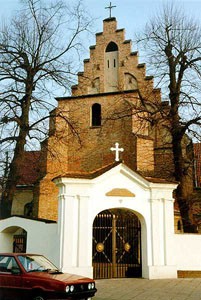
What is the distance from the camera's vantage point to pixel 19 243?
13.8 m

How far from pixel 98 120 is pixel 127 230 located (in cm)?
1176

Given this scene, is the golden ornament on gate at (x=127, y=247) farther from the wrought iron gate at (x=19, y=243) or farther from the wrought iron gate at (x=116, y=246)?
the wrought iron gate at (x=19, y=243)

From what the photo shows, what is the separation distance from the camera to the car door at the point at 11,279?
26.0 ft

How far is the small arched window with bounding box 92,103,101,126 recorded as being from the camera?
76.6 ft

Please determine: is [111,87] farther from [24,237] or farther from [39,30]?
[24,237]

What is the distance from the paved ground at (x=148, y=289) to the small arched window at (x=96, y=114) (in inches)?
515

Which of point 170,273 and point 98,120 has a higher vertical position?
point 98,120

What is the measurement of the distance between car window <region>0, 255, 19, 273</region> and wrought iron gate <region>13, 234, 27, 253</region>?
16.7ft

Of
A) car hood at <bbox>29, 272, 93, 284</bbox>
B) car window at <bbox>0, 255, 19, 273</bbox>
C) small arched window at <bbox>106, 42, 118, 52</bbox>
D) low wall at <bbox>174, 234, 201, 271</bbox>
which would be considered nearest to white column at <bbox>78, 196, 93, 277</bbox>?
car hood at <bbox>29, 272, 93, 284</bbox>

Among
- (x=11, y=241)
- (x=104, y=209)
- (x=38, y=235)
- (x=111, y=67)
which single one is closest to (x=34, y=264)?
(x=38, y=235)

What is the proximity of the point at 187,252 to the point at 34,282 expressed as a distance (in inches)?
268

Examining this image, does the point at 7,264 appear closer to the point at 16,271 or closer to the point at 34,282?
the point at 16,271

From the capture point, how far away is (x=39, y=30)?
60.2 ft

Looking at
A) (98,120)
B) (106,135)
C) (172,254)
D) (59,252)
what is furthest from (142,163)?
(59,252)
